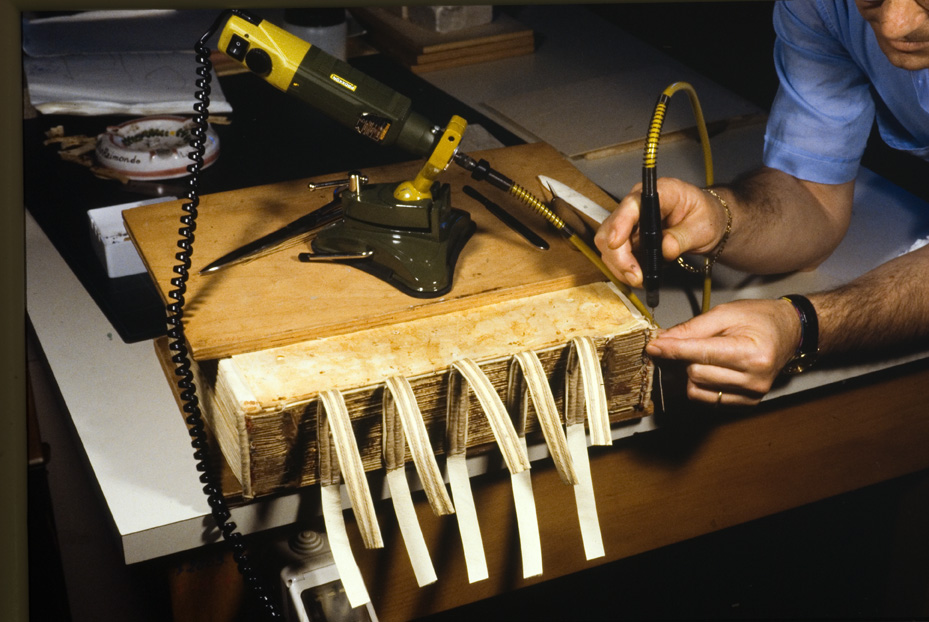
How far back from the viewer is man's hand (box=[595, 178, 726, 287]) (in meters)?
0.85

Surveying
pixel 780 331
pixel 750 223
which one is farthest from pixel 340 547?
pixel 750 223

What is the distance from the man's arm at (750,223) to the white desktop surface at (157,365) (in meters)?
0.02


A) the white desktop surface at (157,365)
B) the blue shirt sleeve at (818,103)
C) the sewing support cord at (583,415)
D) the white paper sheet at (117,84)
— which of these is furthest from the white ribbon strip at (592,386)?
the white paper sheet at (117,84)

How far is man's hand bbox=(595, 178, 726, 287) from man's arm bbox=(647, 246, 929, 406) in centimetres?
7

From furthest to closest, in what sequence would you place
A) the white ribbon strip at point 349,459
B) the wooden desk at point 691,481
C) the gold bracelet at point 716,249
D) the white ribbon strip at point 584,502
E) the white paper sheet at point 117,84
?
the white paper sheet at point 117,84 < the gold bracelet at point 716,249 < the wooden desk at point 691,481 < the white ribbon strip at point 584,502 < the white ribbon strip at point 349,459

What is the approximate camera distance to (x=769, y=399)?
0.92 meters

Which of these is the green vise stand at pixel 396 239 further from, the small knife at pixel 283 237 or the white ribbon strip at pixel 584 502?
the white ribbon strip at pixel 584 502

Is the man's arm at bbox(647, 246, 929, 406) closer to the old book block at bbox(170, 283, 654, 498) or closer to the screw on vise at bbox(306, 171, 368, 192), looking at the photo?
the old book block at bbox(170, 283, 654, 498)

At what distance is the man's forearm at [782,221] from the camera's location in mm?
1051

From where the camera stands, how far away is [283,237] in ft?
2.89

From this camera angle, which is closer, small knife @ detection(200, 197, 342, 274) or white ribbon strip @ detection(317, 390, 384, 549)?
white ribbon strip @ detection(317, 390, 384, 549)

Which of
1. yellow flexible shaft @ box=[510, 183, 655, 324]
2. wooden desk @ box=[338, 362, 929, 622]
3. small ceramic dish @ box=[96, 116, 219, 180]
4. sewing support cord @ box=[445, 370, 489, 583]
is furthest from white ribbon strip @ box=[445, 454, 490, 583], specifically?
small ceramic dish @ box=[96, 116, 219, 180]

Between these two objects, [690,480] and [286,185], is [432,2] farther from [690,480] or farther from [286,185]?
[690,480]

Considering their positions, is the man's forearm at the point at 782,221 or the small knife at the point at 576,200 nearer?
the small knife at the point at 576,200
